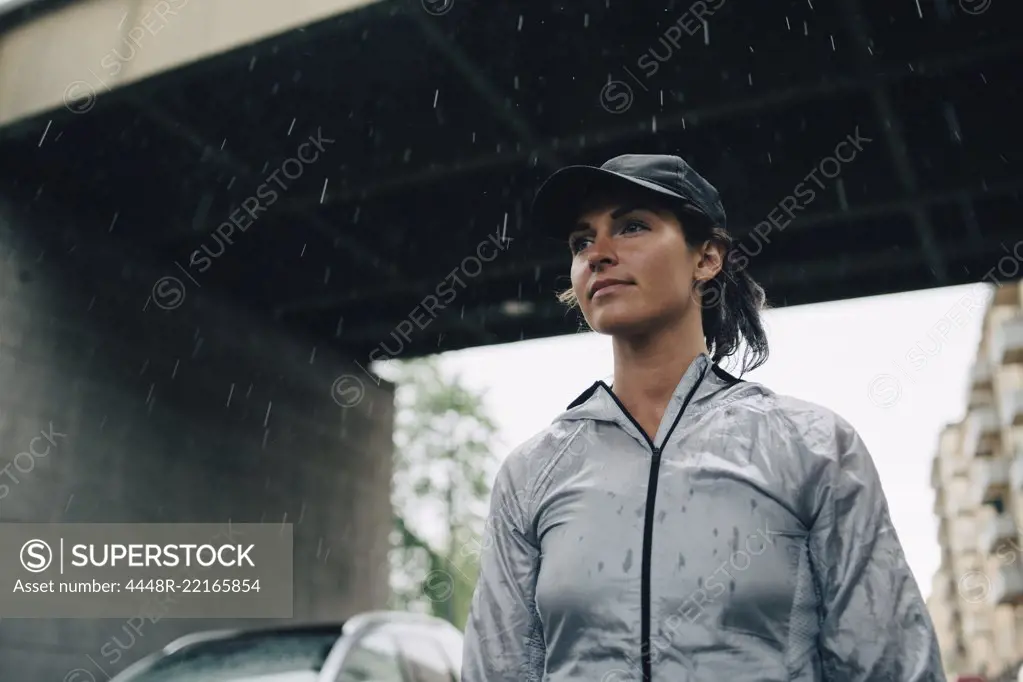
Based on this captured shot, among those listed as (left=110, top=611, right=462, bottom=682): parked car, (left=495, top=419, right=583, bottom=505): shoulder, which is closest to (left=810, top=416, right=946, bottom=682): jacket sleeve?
(left=495, top=419, right=583, bottom=505): shoulder

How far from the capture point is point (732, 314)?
240 centimetres

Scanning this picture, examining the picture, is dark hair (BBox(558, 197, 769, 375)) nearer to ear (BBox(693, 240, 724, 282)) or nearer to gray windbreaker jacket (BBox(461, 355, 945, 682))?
ear (BBox(693, 240, 724, 282))

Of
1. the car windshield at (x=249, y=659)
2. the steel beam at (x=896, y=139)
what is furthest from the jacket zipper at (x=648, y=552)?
the steel beam at (x=896, y=139)

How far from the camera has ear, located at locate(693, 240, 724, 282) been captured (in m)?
2.22

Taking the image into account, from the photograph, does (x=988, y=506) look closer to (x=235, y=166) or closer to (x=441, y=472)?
(x=441, y=472)

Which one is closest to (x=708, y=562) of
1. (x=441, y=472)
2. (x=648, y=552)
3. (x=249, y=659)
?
(x=648, y=552)

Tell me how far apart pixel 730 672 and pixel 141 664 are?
6.12 metres

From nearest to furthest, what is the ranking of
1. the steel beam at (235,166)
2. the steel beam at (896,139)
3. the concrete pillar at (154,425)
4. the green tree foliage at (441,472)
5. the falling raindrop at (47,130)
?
the steel beam at (896,139)
the falling raindrop at (47,130)
the steel beam at (235,166)
the concrete pillar at (154,425)
the green tree foliage at (441,472)

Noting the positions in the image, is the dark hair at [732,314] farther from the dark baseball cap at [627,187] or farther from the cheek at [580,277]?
the cheek at [580,277]

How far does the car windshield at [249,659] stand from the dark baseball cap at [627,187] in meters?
4.89

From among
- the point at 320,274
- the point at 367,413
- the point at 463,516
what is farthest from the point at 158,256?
the point at 463,516

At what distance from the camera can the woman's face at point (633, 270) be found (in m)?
2.08

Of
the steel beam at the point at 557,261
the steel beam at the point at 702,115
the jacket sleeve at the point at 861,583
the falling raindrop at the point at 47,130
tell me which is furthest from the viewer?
the steel beam at the point at 557,261

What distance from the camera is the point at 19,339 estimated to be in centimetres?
876
